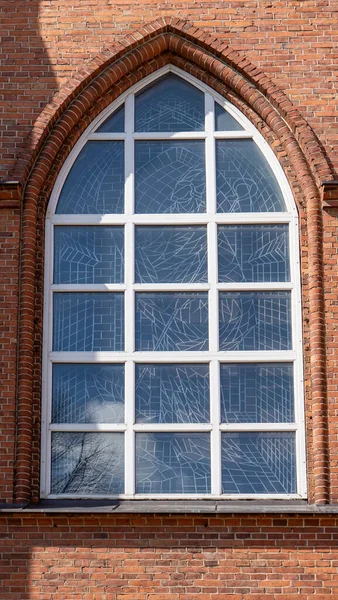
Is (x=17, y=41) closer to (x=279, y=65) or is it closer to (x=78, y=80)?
(x=78, y=80)

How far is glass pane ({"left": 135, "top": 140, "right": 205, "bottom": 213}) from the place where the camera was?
13062 mm

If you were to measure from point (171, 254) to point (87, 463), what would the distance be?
216 cm

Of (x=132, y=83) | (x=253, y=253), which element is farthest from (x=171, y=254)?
(x=132, y=83)

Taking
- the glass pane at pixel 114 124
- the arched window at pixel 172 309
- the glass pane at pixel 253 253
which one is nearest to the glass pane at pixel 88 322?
the arched window at pixel 172 309

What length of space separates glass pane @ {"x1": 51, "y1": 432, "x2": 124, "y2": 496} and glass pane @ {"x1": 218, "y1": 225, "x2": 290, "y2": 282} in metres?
1.92

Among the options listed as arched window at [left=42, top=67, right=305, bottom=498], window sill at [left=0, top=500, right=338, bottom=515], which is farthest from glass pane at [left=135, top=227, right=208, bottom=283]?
window sill at [left=0, top=500, right=338, bottom=515]

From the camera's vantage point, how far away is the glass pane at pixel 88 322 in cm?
1263

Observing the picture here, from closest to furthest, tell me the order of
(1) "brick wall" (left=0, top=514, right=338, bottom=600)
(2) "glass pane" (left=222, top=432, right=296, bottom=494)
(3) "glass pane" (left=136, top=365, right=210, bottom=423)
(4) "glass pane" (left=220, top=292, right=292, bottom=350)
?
(1) "brick wall" (left=0, top=514, right=338, bottom=600) < (2) "glass pane" (left=222, top=432, right=296, bottom=494) < (3) "glass pane" (left=136, top=365, right=210, bottom=423) < (4) "glass pane" (left=220, top=292, right=292, bottom=350)

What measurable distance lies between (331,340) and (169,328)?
5.02 feet

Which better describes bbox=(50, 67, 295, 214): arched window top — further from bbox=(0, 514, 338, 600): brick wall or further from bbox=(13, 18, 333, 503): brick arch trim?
bbox=(0, 514, 338, 600): brick wall

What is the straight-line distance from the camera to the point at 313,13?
13.3 m

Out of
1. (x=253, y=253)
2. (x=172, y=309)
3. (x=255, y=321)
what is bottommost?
(x=255, y=321)

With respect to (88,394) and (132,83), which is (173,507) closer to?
(88,394)

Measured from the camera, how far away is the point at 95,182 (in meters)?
13.2
